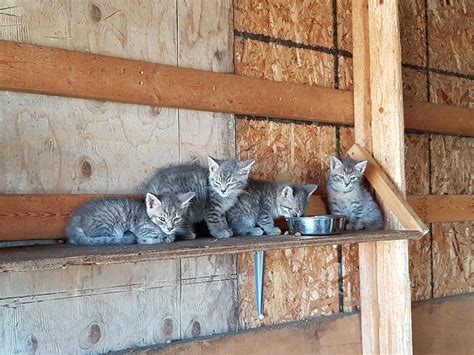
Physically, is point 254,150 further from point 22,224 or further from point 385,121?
point 22,224

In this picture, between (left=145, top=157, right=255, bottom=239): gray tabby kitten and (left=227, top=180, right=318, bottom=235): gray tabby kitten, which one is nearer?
(left=145, top=157, right=255, bottom=239): gray tabby kitten

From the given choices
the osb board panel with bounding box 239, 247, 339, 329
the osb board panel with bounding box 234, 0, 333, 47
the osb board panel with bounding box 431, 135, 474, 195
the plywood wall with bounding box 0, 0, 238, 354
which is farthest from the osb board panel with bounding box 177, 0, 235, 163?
the osb board panel with bounding box 431, 135, 474, 195

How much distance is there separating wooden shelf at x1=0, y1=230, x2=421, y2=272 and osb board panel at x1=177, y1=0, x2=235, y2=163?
661 millimetres

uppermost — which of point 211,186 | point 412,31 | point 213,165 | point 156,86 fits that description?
point 412,31

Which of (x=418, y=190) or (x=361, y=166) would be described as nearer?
(x=361, y=166)

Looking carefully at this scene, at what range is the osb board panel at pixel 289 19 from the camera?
3086mm

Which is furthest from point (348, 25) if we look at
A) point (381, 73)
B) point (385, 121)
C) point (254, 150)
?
point (254, 150)

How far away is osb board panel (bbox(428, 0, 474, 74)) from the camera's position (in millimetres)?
4047

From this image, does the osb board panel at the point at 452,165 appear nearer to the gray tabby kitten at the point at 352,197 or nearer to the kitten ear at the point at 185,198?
the gray tabby kitten at the point at 352,197

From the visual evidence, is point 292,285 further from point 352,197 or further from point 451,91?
point 451,91

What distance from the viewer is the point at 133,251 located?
1970mm

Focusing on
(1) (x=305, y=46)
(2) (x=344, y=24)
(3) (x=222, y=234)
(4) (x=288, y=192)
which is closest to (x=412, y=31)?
(2) (x=344, y=24)

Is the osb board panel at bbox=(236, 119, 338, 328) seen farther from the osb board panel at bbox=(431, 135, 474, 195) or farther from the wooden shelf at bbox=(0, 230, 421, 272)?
the osb board panel at bbox=(431, 135, 474, 195)

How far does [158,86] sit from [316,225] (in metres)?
1.04
